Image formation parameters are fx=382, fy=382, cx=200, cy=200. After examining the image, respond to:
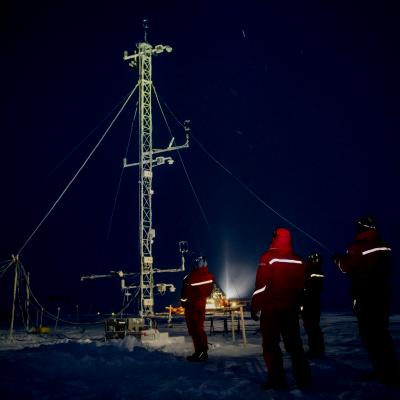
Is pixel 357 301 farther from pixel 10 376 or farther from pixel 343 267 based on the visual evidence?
pixel 10 376

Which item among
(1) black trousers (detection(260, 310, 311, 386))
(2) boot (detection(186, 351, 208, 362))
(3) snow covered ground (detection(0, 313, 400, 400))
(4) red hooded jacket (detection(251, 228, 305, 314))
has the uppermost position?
(4) red hooded jacket (detection(251, 228, 305, 314))

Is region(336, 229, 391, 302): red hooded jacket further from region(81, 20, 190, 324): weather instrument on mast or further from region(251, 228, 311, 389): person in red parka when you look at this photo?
region(81, 20, 190, 324): weather instrument on mast

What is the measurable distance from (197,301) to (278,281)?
299cm

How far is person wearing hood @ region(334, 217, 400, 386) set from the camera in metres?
4.71

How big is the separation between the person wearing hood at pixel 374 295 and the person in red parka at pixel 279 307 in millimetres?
751

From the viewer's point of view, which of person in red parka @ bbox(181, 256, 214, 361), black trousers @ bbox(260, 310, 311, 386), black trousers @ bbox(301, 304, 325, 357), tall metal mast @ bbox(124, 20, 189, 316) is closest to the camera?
black trousers @ bbox(260, 310, 311, 386)

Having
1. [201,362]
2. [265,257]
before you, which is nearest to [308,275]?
[201,362]

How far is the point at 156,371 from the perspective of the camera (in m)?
5.84

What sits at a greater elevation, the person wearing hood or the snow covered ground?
the person wearing hood

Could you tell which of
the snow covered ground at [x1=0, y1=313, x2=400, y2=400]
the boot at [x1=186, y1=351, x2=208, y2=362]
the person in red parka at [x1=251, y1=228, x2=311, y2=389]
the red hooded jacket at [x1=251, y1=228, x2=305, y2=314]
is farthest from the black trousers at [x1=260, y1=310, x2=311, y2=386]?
the boot at [x1=186, y1=351, x2=208, y2=362]

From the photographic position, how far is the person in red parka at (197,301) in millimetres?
7316

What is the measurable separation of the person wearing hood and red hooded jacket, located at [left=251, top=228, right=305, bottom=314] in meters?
0.73

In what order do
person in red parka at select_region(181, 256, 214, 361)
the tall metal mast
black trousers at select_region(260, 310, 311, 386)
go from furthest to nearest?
the tall metal mast
person in red parka at select_region(181, 256, 214, 361)
black trousers at select_region(260, 310, 311, 386)

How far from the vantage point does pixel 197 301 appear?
24.5 ft
